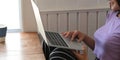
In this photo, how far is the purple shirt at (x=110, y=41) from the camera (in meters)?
1.50

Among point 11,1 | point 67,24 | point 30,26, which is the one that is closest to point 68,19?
point 67,24

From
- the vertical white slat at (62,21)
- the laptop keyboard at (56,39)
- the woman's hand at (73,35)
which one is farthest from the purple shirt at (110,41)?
the vertical white slat at (62,21)

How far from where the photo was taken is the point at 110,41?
1507mm

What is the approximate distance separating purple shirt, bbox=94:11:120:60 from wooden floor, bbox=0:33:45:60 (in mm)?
377

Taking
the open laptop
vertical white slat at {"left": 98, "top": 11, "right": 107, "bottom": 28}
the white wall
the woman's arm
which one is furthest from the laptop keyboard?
vertical white slat at {"left": 98, "top": 11, "right": 107, "bottom": 28}

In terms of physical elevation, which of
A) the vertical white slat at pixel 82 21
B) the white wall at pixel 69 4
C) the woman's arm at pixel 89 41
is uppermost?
the white wall at pixel 69 4

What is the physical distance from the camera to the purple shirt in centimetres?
150

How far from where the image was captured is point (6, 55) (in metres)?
1.42

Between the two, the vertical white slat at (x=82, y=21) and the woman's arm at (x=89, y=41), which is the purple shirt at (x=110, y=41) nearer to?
the woman's arm at (x=89, y=41)

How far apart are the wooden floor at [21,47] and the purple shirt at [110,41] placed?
377 mm

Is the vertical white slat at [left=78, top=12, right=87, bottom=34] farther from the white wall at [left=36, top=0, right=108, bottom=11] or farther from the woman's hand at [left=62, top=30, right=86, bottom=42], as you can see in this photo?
the woman's hand at [left=62, top=30, right=86, bottom=42]

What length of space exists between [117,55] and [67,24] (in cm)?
66

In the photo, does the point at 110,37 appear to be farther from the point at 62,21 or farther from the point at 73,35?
the point at 62,21

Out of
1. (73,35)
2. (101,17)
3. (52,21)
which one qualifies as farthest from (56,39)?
(101,17)
